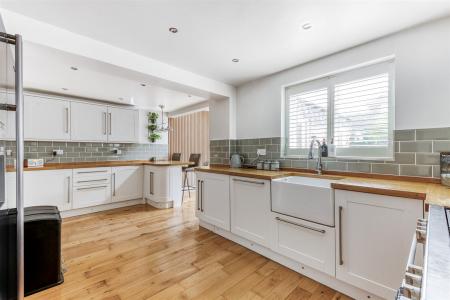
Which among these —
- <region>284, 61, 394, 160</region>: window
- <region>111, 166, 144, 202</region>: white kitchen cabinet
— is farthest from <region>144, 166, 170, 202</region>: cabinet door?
<region>284, 61, 394, 160</region>: window

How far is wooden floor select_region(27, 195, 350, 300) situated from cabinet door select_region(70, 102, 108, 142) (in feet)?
5.49

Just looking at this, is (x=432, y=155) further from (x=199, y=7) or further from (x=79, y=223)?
(x=79, y=223)

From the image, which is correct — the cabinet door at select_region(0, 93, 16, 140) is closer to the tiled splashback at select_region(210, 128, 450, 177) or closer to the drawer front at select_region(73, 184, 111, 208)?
the drawer front at select_region(73, 184, 111, 208)

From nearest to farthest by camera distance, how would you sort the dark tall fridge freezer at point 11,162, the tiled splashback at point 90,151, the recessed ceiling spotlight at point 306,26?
the dark tall fridge freezer at point 11,162
the recessed ceiling spotlight at point 306,26
the tiled splashback at point 90,151

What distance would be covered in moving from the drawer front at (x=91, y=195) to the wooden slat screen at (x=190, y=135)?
208 cm

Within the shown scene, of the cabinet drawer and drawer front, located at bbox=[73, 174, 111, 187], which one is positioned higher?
drawer front, located at bbox=[73, 174, 111, 187]

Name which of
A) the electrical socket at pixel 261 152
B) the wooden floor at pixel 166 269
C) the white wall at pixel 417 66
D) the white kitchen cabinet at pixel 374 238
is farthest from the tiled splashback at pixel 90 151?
the white kitchen cabinet at pixel 374 238

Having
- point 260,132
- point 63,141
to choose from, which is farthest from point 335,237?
point 63,141

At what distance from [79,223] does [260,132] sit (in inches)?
121

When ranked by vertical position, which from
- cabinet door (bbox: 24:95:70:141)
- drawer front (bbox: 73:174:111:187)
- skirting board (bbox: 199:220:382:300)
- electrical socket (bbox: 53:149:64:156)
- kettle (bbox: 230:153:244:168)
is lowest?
skirting board (bbox: 199:220:382:300)

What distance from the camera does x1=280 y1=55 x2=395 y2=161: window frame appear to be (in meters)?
1.84

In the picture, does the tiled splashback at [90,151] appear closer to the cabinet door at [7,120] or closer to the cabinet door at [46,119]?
the cabinet door at [46,119]

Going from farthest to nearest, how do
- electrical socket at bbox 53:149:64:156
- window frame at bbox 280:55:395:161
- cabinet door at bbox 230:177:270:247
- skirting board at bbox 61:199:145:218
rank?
electrical socket at bbox 53:149:64:156
skirting board at bbox 61:199:145:218
cabinet door at bbox 230:177:270:247
window frame at bbox 280:55:395:161

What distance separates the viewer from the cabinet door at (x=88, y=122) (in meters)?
3.66
